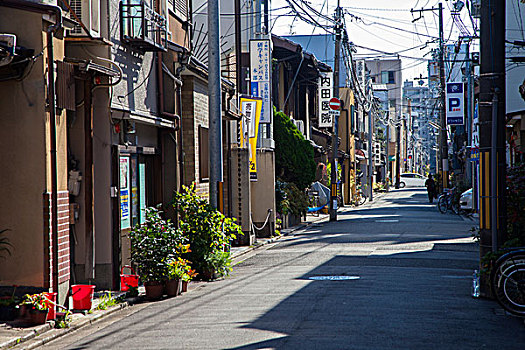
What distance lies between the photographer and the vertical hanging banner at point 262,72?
1065 inches

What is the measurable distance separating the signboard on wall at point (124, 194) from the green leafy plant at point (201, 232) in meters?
1.27

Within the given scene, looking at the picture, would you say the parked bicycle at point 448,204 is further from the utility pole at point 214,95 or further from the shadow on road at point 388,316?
the utility pole at point 214,95

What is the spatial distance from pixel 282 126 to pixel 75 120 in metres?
20.2

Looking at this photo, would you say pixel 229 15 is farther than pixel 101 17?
Yes

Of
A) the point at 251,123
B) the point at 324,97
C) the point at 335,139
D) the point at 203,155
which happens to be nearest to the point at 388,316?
the point at 203,155

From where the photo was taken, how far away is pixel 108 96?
13117 millimetres

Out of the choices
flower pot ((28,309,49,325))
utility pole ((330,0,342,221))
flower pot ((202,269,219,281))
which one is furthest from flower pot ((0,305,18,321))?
utility pole ((330,0,342,221))

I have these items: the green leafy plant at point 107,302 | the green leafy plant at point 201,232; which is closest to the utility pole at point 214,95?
the green leafy plant at point 201,232

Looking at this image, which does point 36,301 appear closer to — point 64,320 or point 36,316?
point 36,316

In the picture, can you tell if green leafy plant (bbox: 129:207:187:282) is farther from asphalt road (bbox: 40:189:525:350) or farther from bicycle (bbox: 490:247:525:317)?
bicycle (bbox: 490:247:525:317)

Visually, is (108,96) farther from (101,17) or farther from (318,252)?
(318,252)

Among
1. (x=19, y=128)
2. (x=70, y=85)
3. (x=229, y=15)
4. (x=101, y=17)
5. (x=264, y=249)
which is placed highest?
(x=229, y=15)

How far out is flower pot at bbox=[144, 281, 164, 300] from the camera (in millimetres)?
12625

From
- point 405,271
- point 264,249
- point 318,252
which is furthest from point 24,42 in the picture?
point 264,249
